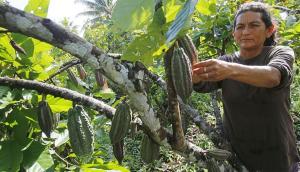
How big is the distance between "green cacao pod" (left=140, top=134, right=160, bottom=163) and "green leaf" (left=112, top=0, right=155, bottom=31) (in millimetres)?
729

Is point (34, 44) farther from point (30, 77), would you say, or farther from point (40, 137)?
point (40, 137)

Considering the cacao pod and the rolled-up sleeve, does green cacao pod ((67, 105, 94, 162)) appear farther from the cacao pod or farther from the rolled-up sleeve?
the rolled-up sleeve

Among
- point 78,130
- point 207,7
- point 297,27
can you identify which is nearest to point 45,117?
point 78,130

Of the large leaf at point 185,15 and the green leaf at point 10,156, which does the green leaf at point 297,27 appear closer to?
the green leaf at point 10,156

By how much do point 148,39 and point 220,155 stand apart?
1.96 ft

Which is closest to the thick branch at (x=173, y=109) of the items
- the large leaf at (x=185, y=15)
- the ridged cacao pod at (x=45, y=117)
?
the ridged cacao pod at (x=45, y=117)

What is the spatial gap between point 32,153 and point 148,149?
1.36 feet

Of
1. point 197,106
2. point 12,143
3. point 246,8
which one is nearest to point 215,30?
point 246,8

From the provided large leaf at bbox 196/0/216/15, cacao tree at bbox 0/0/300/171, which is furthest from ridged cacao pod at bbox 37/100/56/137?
large leaf at bbox 196/0/216/15

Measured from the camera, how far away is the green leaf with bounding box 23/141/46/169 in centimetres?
137

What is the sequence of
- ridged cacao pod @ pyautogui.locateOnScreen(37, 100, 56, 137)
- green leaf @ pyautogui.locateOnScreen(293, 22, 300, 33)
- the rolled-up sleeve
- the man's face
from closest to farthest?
1. ridged cacao pod @ pyautogui.locateOnScreen(37, 100, 56, 137)
2. the rolled-up sleeve
3. the man's face
4. green leaf @ pyautogui.locateOnScreen(293, 22, 300, 33)

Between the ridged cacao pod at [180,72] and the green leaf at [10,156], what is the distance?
2.03 ft

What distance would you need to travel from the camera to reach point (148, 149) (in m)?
1.38

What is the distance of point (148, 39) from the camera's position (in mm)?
1114
